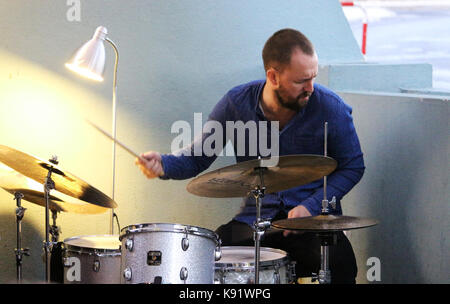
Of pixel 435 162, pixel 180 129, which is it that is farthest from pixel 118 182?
pixel 435 162

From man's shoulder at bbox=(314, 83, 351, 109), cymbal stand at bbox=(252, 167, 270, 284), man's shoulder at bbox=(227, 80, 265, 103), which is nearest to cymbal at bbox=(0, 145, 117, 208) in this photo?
cymbal stand at bbox=(252, 167, 270, 284)

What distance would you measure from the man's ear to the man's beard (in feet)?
0.11

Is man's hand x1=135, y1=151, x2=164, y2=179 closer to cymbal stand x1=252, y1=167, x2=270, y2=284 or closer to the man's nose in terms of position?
cymbal stand x1=252, y1=167, x2=270, y2=284

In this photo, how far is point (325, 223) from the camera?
3.11 metres

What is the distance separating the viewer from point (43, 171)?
3.53 m

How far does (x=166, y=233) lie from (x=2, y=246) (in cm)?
165

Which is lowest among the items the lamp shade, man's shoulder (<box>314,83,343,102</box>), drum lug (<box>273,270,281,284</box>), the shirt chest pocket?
drum lug (<box>273,270,281,284</box>)

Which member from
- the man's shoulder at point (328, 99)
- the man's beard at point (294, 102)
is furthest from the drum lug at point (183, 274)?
the man's shoulder at point (328, 99)

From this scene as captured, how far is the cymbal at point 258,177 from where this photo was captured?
3.03 meters

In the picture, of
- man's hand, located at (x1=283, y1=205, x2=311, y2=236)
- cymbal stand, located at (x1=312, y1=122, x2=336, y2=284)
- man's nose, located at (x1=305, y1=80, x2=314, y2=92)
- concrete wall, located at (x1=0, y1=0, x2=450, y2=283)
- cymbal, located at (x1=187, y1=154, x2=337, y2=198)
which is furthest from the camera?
concrete wall, located at (x1=0, y1=0, x2=450, y2=283)

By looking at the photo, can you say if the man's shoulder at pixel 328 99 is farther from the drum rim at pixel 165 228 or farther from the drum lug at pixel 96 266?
the drum lug at pixel 96 266

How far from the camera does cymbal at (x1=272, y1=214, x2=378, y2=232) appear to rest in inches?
120

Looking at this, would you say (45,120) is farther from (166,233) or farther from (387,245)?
(387,245)

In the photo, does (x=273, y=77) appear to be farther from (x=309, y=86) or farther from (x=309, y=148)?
(x=309, y=148)
